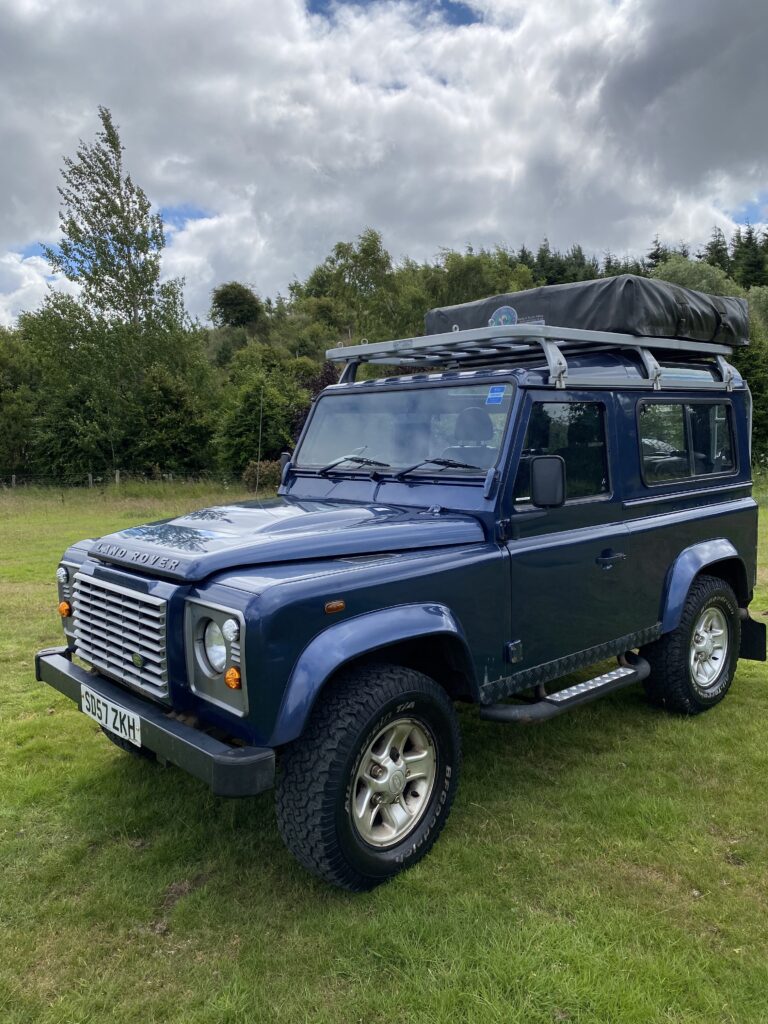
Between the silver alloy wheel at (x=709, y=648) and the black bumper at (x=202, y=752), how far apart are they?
3417mm

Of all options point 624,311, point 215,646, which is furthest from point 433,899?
point 624,311

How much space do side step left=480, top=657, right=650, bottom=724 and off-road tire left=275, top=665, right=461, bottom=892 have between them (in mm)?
557

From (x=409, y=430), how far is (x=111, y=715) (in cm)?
217

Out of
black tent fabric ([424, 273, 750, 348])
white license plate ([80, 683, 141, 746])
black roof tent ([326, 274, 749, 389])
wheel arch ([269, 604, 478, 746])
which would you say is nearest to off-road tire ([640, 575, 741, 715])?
black roof tent ([326, 274, 749, 389])

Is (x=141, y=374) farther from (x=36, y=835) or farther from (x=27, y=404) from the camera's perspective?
(x=36, y=835)

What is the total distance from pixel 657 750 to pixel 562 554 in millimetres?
1535

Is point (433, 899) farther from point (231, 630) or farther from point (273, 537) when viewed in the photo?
point (273, 537)

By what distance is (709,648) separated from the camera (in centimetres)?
519

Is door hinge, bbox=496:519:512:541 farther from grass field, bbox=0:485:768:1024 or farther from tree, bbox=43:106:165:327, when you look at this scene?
tree, bbox=43:106:165:327

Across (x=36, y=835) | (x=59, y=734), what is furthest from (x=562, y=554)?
(x=59, y=734)

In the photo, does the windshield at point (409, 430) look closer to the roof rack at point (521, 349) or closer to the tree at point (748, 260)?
the roof rack at point (521, 349)

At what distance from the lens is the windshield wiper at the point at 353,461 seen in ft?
13.9

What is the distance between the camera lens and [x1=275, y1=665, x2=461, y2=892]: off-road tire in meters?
2.84

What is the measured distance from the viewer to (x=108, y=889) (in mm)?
3127
